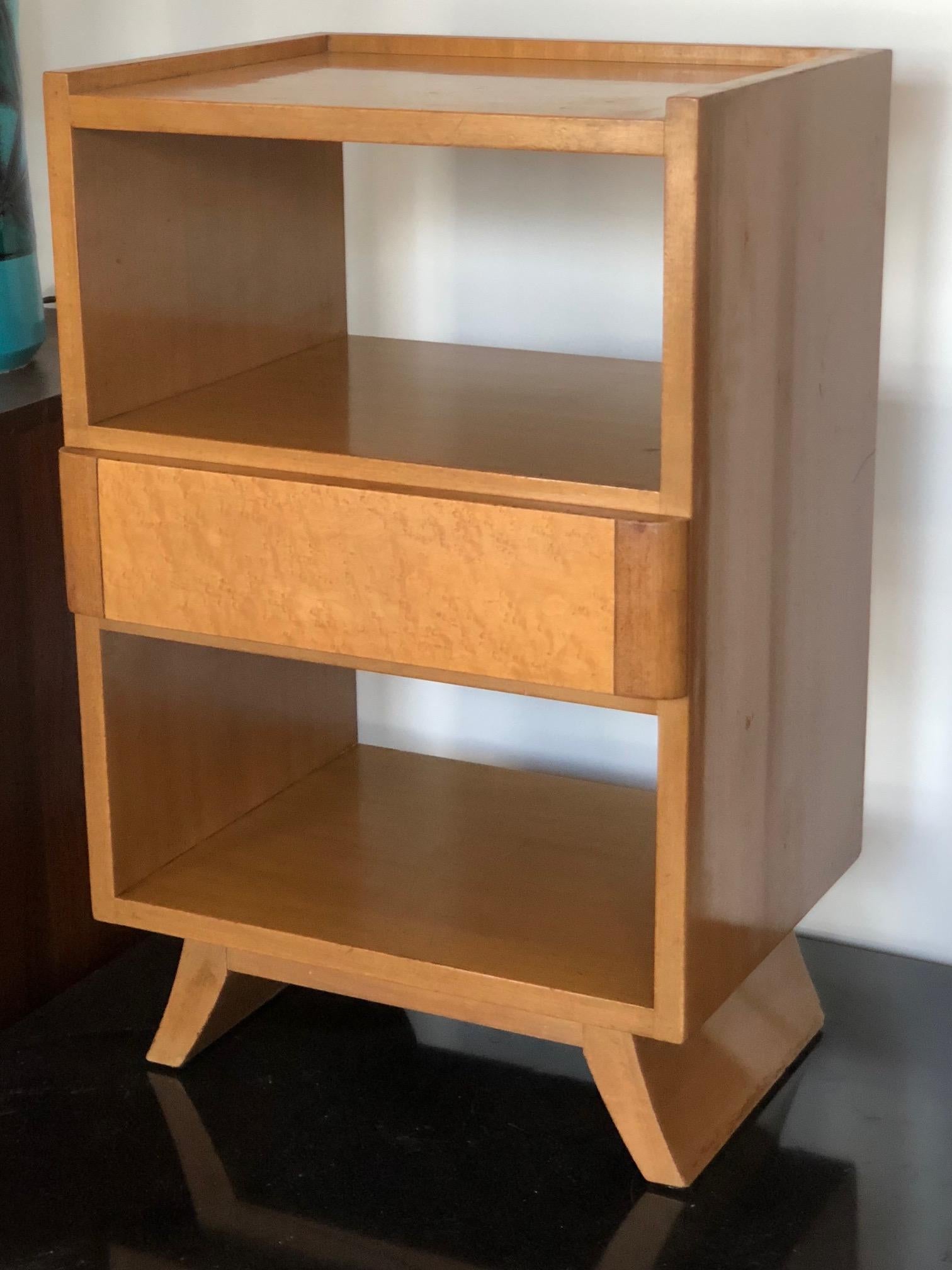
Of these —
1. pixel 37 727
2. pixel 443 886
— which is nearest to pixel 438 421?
pixel 443 886

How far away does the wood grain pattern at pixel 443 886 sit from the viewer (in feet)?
4.10

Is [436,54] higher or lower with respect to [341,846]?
higher

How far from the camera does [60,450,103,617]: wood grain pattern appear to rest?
4.04ft

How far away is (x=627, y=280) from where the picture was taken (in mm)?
1521

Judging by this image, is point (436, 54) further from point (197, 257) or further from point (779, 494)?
point (779, 494)

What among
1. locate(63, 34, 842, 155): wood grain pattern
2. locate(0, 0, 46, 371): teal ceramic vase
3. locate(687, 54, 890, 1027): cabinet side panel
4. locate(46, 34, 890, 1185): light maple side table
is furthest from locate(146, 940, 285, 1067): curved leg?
locate(63, 34, 842, 155): wood grain pattern

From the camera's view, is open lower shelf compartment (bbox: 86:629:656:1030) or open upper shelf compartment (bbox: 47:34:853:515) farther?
open lower shelf compartment (bbox: 86:629:656:1030)

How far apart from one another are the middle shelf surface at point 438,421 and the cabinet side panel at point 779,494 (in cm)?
8

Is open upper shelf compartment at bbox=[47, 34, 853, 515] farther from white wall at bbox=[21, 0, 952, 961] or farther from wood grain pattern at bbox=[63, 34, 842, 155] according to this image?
white wall at bbox=[21, 0, 952, 961]

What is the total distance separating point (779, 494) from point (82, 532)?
0.49m

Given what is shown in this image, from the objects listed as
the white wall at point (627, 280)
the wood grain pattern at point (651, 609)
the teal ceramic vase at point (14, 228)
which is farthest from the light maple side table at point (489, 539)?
the teal ceramic vase at point (14, 228)

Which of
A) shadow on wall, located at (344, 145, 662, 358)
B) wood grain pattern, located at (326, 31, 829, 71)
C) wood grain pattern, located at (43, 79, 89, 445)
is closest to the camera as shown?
wood grain pattern, located at (43, 79, 89, 445)

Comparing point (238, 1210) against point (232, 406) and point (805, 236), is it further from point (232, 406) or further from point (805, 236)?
point (805, 236)

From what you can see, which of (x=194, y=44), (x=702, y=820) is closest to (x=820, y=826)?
(x=702, y=820)
